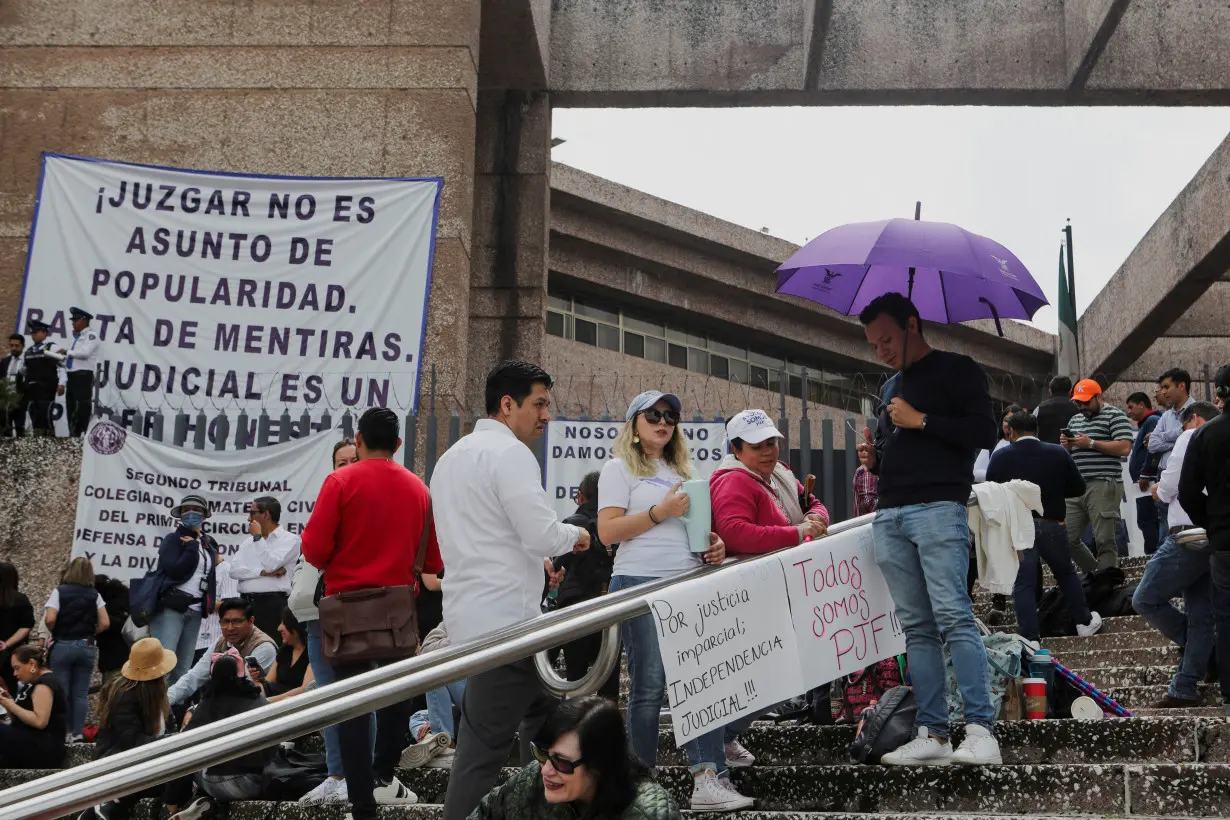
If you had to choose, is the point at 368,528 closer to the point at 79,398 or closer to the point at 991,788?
the point at 991,788

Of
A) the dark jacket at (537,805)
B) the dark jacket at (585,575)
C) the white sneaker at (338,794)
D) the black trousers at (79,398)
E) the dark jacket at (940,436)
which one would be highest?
the black trousers at (79,398)

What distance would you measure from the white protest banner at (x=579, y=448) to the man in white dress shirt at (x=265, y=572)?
8.65 ft

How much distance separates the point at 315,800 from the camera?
5.92 m

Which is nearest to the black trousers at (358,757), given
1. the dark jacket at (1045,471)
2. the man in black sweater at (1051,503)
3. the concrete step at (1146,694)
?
the concrete step at (1146,694)

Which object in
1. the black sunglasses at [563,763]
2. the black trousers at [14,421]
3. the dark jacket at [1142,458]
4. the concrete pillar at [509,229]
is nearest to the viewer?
the black sunglasses at [563,763]

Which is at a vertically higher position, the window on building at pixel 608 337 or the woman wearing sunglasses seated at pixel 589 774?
the window on building at pixel 608 337

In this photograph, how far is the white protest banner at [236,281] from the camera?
12.0m

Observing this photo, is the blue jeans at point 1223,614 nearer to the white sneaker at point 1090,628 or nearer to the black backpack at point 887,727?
the black backpack at point 887,727

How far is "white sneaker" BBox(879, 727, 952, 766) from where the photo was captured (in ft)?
16.3

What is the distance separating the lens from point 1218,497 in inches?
241

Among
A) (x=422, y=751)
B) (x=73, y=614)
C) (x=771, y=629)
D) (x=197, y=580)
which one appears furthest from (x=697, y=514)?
(x=73, y=614)

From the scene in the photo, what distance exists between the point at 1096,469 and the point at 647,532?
250 inches

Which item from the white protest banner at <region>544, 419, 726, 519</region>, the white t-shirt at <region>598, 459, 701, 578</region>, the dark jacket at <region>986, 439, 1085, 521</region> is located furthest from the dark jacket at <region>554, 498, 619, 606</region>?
the white protest banner at <region>544, 419, 726, 519</region>

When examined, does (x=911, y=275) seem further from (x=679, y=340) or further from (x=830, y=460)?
(x=679, y=340)
